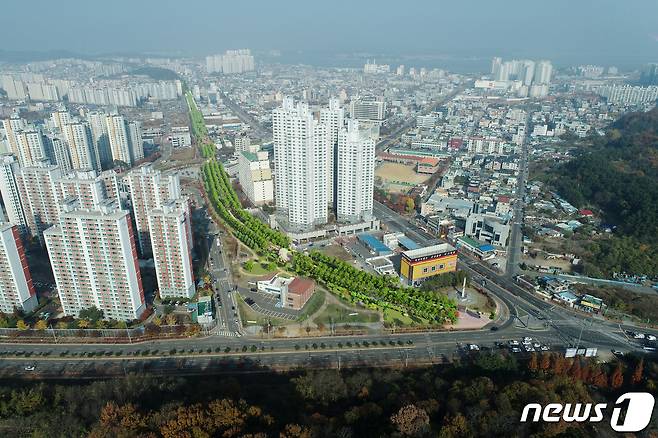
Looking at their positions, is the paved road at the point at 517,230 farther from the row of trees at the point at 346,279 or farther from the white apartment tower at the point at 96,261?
the white apartment tower at the point at 96,261

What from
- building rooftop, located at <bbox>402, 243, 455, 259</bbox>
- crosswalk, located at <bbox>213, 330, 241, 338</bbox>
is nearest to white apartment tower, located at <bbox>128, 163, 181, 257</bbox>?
crosswalk, located at <bbox>213, 330, 241, 338</bbox>

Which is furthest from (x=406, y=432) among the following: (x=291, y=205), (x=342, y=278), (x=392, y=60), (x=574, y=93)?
(x=392, y=60)

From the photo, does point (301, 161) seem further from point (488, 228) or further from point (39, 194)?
point (39, 194)

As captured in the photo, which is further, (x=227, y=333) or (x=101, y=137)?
(x=101, y=137)

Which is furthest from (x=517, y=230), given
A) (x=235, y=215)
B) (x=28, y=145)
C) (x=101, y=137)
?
(x=28, y=145)

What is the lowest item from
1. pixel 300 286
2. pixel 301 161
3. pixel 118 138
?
pixel 300 286

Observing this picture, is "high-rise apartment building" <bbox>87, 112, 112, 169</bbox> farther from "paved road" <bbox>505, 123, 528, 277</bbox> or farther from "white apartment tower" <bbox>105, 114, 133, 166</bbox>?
"paved road" <bbox>505, 123, 528, 277</bbox>

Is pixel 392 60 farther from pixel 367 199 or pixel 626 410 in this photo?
pixel 626 410
